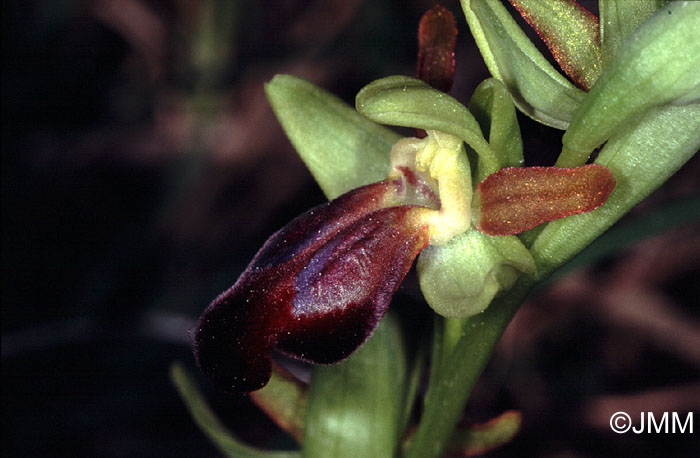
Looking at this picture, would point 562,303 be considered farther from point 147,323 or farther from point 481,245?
point 481,245

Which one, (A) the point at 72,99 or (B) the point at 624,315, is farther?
(A) the point at 72,99

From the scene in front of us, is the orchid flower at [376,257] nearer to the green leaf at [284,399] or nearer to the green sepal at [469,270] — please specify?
the green sepal at [469,270]

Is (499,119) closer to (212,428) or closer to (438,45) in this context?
(438,45)

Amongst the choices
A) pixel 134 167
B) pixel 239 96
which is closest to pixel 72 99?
pixel 134 167

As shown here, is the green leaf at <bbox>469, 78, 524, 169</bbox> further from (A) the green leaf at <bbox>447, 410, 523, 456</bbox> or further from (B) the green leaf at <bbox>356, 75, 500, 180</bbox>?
(A) the green leaf at <bbox>447, 410, 523, 456</bbox>

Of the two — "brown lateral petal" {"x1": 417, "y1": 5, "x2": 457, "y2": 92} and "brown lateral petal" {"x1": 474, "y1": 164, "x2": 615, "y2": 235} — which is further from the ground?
"brown lateral petal" {"x1": 417, "y1": 5, "x2": 457, "y2": 92}

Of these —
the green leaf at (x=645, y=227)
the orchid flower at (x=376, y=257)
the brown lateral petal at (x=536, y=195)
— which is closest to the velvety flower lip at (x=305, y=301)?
the orchid flower at (x=376, y=257)
